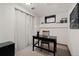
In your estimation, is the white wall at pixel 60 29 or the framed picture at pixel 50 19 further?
the framed picture at pixel 50 19

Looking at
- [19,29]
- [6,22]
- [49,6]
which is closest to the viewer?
[6,22]

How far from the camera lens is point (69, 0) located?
517 mm

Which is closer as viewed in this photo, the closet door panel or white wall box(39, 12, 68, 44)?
the closet door panel

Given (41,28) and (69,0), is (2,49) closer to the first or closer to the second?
(69,0)

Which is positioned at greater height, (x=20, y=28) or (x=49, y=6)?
(x=49, y=6)

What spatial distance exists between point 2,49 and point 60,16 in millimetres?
4092

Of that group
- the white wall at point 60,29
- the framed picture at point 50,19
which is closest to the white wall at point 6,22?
the white wall at point 60,29

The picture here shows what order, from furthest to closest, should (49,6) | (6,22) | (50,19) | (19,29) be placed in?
1. (50,19)
2. (19,29)
3. (49,6)
4. (6,22)

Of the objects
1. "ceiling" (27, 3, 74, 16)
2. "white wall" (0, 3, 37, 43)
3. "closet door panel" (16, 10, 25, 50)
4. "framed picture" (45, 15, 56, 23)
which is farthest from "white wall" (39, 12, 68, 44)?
"white wall" (0, 3, 37, 43)

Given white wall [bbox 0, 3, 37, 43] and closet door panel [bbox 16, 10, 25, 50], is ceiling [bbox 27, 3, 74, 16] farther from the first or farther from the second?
white wall [bbox 0, 3, 37, 43]

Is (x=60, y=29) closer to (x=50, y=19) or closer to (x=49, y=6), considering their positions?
(x=50, y=19)

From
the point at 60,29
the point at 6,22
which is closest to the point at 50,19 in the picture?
the point at 60,29

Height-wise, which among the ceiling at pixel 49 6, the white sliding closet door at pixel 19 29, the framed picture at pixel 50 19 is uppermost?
the ceiling at pixel 49 6

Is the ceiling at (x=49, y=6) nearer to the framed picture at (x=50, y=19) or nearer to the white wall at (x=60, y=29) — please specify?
the white wall at (x=60, y=29)
